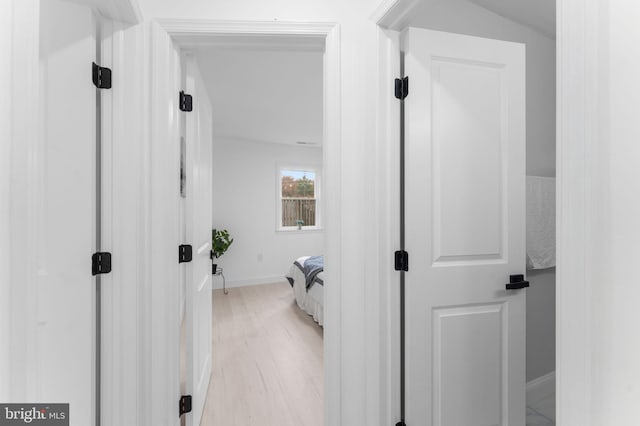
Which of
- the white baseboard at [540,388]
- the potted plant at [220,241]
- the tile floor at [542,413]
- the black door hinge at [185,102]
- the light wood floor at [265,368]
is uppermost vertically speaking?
the black door hinge at [185,102]

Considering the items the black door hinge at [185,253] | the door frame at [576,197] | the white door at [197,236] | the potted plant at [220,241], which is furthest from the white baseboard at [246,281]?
the door frame at [576,197]

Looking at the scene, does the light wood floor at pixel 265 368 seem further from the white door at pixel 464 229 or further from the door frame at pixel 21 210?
the door frame at pixel 21 210

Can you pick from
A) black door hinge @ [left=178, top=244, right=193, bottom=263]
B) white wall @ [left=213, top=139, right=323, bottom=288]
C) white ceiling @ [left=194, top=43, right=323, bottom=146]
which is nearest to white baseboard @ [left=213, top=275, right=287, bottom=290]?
white wall @ [left=213, top=139, right=323, bottom=288]

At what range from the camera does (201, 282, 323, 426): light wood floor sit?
196 cm

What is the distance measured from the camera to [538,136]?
205 centimetres

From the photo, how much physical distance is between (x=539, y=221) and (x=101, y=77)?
247 cm

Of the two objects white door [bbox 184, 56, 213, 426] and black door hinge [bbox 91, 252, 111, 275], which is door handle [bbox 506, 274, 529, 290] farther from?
black door hinge [bbox 91, 252, 111, 275]

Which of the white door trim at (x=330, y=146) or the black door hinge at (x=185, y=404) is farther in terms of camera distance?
the black door hinge at (x=185, y=404)

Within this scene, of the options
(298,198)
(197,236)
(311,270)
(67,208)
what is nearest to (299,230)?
(298,198)

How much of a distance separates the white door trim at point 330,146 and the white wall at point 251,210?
4.03m

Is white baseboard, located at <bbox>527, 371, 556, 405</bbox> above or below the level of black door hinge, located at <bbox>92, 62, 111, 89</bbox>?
below

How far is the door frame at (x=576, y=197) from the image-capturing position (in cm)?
54

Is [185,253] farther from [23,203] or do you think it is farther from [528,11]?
[528,11]

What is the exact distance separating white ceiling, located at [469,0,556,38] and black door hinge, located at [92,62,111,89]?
2.06m
